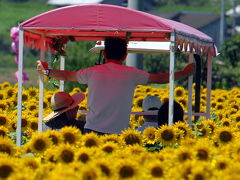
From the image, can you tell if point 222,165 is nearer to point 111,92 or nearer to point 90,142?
point 90,142

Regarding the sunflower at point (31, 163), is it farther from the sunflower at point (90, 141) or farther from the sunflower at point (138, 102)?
the sunflower at point (138, 102)

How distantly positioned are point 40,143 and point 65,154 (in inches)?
26.3

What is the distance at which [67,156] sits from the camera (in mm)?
6801

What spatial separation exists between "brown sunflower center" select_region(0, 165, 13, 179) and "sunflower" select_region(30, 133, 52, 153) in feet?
3.54

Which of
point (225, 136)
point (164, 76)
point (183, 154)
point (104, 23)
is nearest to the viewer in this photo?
point (183, 154)

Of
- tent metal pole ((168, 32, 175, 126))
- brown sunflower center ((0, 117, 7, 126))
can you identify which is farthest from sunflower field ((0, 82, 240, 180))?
brown sunflower center ((0, 117, 7, 126))

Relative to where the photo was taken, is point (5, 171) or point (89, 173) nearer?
point (89, 173)

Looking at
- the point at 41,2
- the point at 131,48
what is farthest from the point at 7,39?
the point at 131,48

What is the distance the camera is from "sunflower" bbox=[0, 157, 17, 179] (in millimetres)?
6223

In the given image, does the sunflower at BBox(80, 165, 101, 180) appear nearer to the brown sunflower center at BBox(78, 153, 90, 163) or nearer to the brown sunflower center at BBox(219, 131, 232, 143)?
the brown sunflower center at BBox(78, 153, 90, 163)

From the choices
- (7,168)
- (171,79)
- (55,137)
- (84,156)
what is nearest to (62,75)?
(171,79)

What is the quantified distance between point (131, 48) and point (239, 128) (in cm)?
207

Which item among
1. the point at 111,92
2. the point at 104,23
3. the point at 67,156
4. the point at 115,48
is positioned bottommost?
the point at 67,156

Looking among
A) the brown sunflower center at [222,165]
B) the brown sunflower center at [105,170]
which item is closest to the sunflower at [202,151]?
the brown sunflower center at [222,165]
